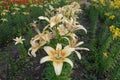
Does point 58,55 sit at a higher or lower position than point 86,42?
higher

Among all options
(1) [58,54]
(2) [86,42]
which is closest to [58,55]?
(1) [58,54]

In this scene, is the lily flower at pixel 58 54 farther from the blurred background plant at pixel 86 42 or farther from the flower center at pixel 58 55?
the blurred background plant at pixel 86 42

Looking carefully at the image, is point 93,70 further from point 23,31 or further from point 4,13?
point 4,13

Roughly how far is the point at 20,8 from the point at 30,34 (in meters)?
2.13

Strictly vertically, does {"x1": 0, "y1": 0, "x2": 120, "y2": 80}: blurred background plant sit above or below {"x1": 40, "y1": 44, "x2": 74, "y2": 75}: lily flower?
below

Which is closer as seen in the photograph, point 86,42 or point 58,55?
point 58,55

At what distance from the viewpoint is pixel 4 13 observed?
7.62 m

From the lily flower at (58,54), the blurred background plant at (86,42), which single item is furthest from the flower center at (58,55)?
the blurred background plant at (86,42)

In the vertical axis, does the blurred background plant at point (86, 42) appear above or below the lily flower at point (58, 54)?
below

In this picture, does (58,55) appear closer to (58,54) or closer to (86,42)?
(58,54)

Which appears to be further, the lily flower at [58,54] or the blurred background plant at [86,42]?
the blurred background plant at [86,42]

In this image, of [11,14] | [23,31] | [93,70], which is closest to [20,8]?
[11,14]

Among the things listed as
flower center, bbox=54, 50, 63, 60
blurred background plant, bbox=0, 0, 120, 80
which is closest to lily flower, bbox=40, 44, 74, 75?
flower center, bbox=54, 50, 63, 60

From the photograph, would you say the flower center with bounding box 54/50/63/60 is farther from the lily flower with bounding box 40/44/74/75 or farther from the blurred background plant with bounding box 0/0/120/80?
the blurred background plant with bounding box 0/0/120/80
